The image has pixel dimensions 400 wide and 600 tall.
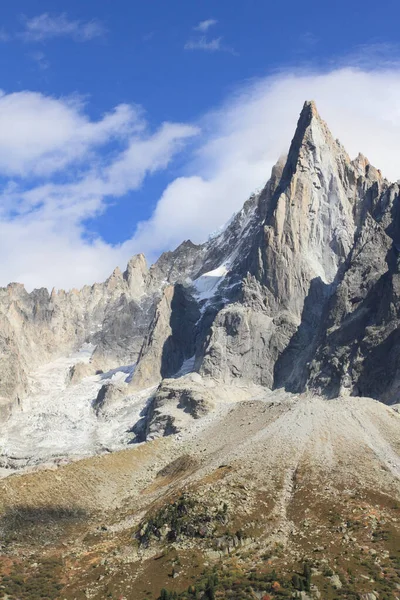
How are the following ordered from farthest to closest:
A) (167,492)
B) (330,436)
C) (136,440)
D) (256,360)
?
(256,360), (136,440), (330,436), (167,492)

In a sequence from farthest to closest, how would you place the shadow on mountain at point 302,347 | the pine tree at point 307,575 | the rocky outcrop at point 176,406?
the shadow on mountain at point 302,347 < the rocky outcrop at point 176,406 < the pine tree at point 307,575

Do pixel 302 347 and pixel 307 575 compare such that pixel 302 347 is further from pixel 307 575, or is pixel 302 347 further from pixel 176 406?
pixel 307 575

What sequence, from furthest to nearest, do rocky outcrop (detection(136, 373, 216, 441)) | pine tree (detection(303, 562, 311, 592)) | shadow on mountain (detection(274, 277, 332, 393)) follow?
shadow on mountain (detection(274, 277, 332, 393)) < rocky outcrop (detection(136, 373, 216, 441)) < pine tree (detection(303, 562, 311, 592))

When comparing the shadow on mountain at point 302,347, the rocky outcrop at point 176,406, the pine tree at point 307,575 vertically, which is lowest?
the pine tree at point 307,575

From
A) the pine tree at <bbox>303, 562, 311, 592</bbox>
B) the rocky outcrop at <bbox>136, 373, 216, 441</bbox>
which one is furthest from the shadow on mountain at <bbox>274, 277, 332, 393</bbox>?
the pine tree at <bbox>303, 562, 311, 592</bbox>

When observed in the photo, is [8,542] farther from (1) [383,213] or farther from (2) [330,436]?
(1) [383,213]

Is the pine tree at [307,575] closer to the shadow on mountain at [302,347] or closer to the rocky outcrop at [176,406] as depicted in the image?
the rocky outcrop at [176,406]

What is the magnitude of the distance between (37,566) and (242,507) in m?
19.1

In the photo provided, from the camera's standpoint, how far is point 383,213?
18788cm

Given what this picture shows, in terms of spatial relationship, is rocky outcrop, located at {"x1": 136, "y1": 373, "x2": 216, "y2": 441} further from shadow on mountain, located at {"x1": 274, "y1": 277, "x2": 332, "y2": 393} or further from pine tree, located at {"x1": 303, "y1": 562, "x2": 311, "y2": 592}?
pine tree, located at {"x1": 303, "y1": 562, "x2": 311, "y2": 592}

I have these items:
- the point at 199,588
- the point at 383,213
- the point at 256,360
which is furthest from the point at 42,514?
the point at 383,213

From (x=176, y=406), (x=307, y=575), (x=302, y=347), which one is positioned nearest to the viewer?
(x=307, y=575)

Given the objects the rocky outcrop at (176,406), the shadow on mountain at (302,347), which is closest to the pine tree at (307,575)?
the rocky outcrop at (176,406)

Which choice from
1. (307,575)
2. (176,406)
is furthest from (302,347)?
(307,575)
